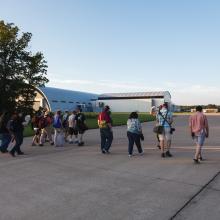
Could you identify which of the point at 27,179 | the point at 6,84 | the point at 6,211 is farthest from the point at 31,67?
the point at 6,211

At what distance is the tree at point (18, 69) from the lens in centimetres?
3804

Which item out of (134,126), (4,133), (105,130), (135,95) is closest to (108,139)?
(105,130)

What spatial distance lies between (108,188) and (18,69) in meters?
32.5

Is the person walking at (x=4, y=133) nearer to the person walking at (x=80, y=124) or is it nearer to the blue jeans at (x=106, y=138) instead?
the blue jeans at (x=106, y=138)

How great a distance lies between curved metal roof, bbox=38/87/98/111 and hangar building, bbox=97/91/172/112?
7.86 metres

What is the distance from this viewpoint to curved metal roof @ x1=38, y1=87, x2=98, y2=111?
290 feet

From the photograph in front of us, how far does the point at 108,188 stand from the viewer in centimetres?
830

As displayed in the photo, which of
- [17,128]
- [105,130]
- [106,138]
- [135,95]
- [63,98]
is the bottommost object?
[106,138]

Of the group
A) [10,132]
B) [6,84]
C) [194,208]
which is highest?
[6,84]

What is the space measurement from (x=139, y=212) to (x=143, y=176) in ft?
11.1

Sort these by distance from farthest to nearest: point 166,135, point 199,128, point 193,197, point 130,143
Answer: point 130,143 → point 166,135 → point 199,128 → point 193,197

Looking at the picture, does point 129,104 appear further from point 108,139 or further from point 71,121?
point 108,139

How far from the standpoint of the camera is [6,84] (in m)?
38.1

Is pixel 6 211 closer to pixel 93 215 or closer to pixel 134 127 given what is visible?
pixel 93 215
